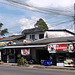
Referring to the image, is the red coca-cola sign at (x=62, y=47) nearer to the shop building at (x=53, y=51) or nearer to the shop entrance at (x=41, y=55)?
the shop building at (x=53, y=51)

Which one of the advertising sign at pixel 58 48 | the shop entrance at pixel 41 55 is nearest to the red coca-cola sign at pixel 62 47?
the advertising sign at pixel 58 48

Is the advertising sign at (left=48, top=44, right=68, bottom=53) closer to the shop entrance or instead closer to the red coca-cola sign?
the red coca-cola sign

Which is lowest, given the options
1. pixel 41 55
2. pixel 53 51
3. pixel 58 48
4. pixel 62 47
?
pixel 41 55

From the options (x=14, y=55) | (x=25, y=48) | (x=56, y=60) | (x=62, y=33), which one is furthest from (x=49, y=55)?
(x=62, y=33)

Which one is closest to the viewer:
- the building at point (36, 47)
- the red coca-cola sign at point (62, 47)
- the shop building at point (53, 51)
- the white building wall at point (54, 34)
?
the red coca-cola sign at point (62, 47)

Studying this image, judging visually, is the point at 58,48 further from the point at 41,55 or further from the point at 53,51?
the point at 41,55

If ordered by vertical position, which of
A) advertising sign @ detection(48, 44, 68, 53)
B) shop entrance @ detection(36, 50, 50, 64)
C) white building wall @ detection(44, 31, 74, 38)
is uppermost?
white building wall @ detection(44, 31, 74, 38)

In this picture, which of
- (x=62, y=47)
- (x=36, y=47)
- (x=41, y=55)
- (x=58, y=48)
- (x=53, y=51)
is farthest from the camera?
(x=41, y=55)

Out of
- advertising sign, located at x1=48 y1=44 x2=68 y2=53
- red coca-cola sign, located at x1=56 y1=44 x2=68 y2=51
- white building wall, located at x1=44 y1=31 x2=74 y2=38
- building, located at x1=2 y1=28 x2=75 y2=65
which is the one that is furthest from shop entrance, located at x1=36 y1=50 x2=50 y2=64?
white building wall, located at x1=44 y1=31 x2=74 y2=38

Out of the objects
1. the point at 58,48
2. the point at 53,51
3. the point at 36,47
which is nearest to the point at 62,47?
the point at 58,48

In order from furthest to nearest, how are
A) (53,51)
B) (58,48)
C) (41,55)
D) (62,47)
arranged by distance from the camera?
1. (41,55)
2. (53,51)
3. (58,48)
4. (62,47)

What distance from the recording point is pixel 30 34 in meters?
37.1

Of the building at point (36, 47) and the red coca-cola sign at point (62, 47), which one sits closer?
the red coca-cola sign at point (62, 47)

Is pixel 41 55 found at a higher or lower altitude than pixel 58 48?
lower
